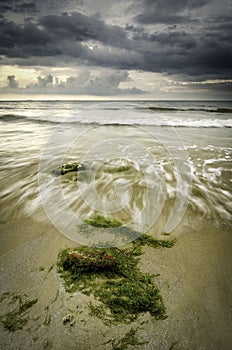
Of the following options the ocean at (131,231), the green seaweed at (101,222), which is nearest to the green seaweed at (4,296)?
the ocean at (131,231)

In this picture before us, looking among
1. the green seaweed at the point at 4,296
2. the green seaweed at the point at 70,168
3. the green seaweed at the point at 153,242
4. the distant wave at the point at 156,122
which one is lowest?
the distant wave at the point at 156,122

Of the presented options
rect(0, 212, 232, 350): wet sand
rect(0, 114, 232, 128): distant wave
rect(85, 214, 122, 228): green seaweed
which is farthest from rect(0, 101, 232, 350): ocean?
rect(0, 114, 232, 128): distant wave

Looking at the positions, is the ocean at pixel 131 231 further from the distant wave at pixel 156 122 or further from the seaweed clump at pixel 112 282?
the distant wave at pixel 156 122

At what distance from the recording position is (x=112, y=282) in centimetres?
218

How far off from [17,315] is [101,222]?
1.62m

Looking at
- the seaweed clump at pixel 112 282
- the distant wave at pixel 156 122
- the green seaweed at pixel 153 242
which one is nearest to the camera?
the seaweed clump at pixel 112 282

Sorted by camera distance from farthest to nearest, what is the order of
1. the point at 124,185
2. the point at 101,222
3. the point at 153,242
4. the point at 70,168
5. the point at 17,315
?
the point at 70,168, the point at 124,185, the point at 101,222, the point at 153,242, the point at 17,315

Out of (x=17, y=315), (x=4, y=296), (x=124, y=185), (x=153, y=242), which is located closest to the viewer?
(x=17, y=315)

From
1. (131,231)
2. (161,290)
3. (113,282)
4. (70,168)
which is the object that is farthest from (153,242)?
(70,168)

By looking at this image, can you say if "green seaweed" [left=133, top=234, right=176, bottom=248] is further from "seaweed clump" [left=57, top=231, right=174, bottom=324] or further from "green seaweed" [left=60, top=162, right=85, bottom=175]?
"green seaweed" [left=60, top=162, right=85, bottom=175]

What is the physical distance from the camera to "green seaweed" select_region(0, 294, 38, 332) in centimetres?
175

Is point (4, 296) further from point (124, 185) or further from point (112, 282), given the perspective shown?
point (124, 185)

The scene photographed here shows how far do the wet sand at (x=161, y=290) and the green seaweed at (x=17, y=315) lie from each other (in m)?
0.04

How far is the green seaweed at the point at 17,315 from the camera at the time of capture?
1753 millimetres
